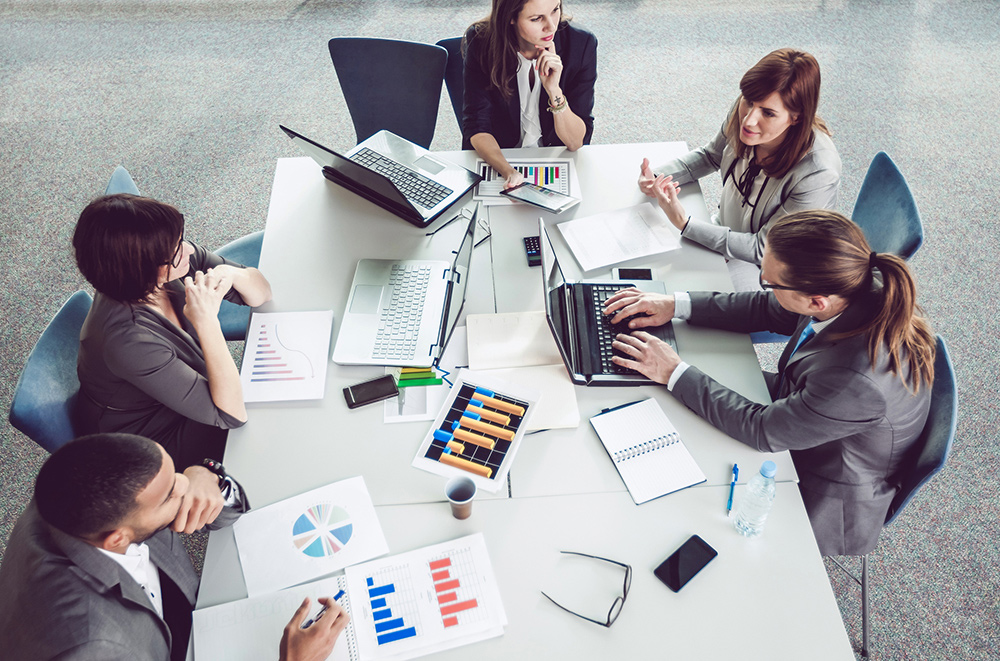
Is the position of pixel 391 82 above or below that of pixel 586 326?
above

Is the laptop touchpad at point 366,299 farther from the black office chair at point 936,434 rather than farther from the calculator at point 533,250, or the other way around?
the black office chair at point 936,434

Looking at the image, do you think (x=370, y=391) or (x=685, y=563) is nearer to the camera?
(x=685, y=563)

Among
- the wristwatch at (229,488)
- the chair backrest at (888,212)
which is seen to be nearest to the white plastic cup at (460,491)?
the wristwatch at (229,488)

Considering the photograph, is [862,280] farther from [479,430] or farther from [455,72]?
[455,72]

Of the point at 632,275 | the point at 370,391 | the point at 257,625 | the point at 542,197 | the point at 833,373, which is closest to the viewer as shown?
the point at 257,625

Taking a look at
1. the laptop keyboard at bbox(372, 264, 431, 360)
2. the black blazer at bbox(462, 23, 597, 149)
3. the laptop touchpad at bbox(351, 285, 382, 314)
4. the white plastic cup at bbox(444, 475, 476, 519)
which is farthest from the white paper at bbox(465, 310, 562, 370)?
the black blazer at bbox(462, 23, 597, 149)

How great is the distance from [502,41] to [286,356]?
1.29 metres

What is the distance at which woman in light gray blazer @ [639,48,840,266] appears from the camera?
6.28 ft

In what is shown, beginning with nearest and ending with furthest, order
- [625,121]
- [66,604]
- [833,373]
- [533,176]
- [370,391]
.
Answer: [66,604], [833,373], [370,391], [533,176], [625,121]

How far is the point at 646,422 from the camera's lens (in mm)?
1681

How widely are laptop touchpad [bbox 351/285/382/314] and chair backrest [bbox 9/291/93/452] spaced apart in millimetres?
721

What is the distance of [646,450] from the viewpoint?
1625 mm

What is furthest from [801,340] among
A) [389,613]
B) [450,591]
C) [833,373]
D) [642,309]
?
[389,613]

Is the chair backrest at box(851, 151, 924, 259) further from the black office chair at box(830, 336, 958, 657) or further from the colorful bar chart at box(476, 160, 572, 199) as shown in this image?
the colorful bar chart at box(476, 160, 572, 199)
